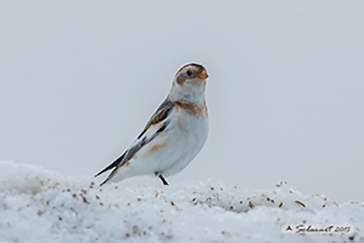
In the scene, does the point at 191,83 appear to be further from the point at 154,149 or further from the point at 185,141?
the point at 154,149

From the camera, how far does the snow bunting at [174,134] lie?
3189mm

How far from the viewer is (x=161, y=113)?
131 inches

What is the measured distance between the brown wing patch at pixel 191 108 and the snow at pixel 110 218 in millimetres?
1221

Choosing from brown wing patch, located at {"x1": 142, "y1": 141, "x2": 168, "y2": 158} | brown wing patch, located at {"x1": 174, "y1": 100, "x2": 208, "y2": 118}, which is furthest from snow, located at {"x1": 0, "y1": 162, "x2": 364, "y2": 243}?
brown wing patch, located at {"x1": 174, "y1": 100, "x2": 208, "y2": 118}

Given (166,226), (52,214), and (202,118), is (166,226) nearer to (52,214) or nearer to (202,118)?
(52,214)

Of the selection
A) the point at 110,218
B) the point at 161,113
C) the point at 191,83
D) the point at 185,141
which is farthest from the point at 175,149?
the point at 110,218

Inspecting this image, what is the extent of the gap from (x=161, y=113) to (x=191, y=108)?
0.72 ft

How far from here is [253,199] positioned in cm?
230

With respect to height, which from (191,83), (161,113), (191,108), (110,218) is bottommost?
(110,218)

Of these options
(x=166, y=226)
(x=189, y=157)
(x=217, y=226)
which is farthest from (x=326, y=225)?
(x=189, y=157)

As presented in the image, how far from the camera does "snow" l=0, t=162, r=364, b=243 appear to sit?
1.58 metres

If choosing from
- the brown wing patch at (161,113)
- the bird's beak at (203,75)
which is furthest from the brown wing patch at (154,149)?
the bird's beak at (203,75)

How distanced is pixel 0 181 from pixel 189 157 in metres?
1.64

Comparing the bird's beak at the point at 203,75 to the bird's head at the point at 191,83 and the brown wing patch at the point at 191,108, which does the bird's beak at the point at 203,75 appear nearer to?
the bird's head at the point at 191,83
